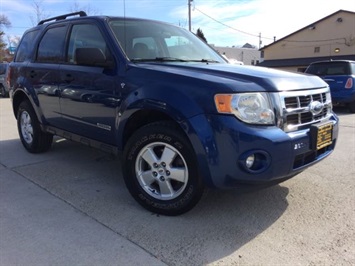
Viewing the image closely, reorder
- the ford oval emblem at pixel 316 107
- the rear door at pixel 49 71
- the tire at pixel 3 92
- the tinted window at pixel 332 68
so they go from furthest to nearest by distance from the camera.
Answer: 1. the tire at pixel 3 92
2. the tinted window at pixel 332 68
3. the rear door at pixel 49 71
4. the ford oval emblem at pixel 316 107

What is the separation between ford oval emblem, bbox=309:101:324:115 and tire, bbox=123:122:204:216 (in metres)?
1.15

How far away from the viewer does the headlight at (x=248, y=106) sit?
2.72 metres

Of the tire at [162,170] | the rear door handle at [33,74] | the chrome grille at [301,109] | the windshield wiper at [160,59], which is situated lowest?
the tire at [162,170]

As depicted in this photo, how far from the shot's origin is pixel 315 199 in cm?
357

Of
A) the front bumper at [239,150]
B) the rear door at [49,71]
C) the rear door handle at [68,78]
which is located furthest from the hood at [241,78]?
the rear door at [49,71]

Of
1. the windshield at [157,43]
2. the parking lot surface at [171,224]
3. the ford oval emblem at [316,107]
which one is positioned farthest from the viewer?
the windshield at [157,43]

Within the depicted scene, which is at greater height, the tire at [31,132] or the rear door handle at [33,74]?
the rear door handle at [33,74]

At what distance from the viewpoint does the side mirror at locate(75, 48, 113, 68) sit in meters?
3.50

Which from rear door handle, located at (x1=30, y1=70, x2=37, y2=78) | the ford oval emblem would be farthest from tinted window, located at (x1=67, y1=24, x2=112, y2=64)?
the ford oval emblem

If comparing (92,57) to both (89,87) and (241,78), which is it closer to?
(89,87)

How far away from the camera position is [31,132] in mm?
5352

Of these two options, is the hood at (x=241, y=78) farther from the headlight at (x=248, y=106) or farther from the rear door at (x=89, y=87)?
the rear door at (x=89, y=87)

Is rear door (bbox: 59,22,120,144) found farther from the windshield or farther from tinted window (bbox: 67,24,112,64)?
the windshield

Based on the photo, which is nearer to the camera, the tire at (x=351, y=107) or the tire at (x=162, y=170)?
the tire at (x=162, y=170)
